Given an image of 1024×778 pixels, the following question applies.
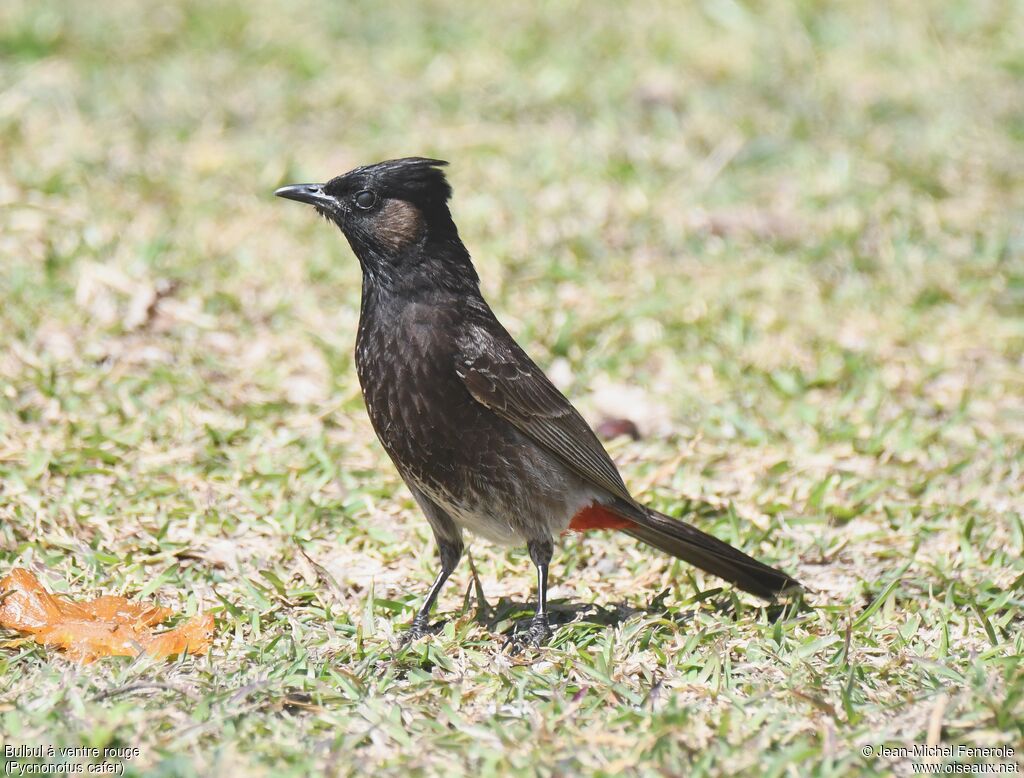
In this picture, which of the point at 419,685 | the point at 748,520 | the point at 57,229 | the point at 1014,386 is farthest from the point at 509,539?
the point at 57,229

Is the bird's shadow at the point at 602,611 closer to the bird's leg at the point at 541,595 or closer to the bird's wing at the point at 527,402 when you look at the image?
the bird's leg at the point at 541,595

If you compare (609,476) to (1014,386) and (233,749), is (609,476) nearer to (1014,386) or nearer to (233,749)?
(233,749)

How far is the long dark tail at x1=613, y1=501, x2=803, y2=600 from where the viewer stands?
448 centimetres

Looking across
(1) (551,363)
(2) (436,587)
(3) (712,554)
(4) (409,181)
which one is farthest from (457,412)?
(1) (551,363)

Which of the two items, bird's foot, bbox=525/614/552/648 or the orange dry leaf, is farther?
bird's foot, bbox=525/614/552/648

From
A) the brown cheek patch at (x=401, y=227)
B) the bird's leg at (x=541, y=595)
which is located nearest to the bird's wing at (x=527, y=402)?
the bird's leg at (x=541, y=595)

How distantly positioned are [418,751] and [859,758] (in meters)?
1.10

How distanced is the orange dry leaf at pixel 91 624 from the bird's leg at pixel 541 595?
1013mm

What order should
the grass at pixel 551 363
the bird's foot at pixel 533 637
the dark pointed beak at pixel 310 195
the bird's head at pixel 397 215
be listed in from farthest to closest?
1. the dark pointed beak at pixel 310 195
2. the bird's head at pixel 397 215
3. the bird's foot at pixel 533 637
4. the grass at pixel 551 363

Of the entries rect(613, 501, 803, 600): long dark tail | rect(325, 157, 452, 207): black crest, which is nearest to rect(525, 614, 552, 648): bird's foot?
rect(613, 501, 803, 600): long dark tail

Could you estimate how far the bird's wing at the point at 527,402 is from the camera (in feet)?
14.3

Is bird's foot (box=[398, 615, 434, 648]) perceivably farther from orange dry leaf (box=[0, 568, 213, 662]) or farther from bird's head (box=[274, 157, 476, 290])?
bird's head (box=[274, 157, 476, 290])

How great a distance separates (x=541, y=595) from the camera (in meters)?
4.34

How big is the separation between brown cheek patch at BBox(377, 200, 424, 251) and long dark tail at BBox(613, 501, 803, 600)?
1.16 meters
